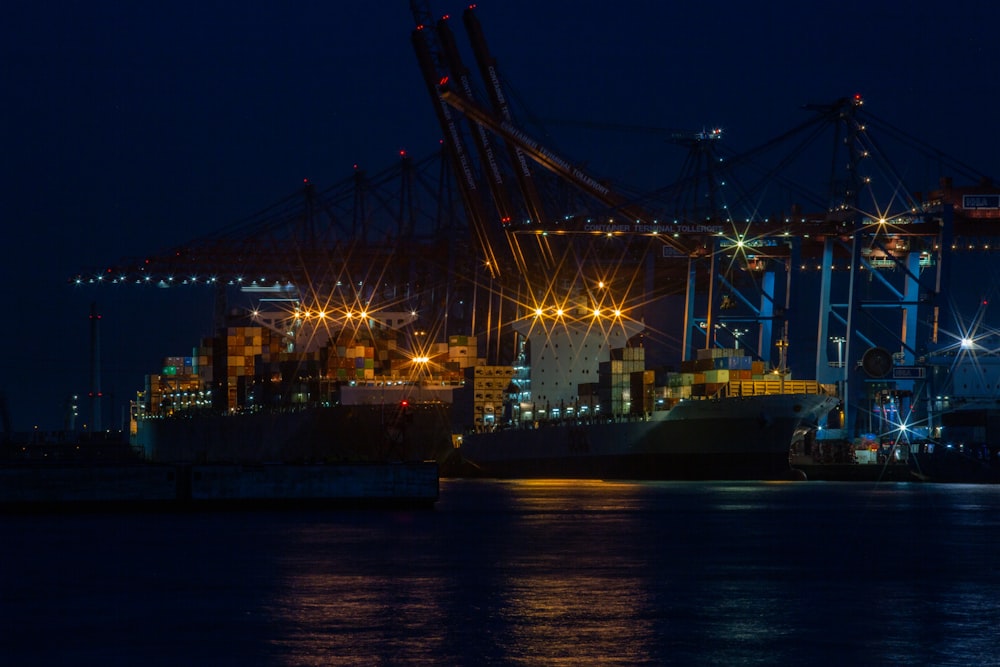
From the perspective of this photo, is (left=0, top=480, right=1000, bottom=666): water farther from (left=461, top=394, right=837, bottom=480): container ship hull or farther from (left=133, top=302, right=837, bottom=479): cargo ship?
(left=461, top=394, right=837, bottom=480): container ship hull

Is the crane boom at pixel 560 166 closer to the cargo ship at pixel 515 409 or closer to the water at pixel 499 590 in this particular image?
the cargo ship at pixel 515 409

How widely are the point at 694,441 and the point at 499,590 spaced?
187 ft

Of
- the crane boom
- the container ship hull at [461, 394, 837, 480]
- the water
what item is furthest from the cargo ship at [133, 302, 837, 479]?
the water

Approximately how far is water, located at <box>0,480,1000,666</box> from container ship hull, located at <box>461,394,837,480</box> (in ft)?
108

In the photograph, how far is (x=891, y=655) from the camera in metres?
19.1

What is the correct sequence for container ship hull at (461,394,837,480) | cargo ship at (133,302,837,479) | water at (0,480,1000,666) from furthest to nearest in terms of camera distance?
cargo ship at (133,302,837,479)
container ship hull at (461,394,837,480)
water at (0,480,1000,666)

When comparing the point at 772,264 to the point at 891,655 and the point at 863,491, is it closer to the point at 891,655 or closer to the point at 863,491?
the point at 863,491

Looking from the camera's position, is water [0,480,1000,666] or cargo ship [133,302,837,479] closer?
water [0,480,1000,666]

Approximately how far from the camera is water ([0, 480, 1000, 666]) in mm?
19672

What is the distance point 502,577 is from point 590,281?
76.5 metres

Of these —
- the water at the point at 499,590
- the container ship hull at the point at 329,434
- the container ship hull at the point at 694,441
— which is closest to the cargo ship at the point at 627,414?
the container ship hull at the point at 694,441

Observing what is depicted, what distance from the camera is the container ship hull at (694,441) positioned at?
80000 mm

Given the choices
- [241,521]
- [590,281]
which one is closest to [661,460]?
[590,281]

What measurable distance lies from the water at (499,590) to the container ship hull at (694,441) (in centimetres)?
3292
